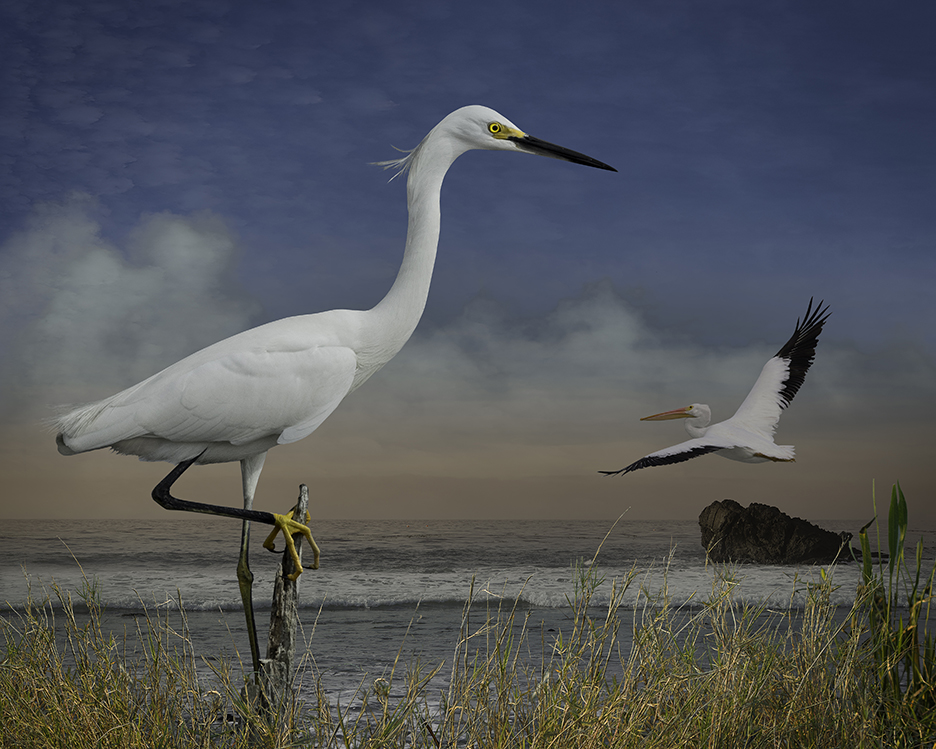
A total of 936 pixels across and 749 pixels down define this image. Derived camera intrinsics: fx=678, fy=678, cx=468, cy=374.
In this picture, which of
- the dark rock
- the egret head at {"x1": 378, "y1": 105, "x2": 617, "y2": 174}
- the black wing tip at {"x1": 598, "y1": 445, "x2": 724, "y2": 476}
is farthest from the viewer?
the dark rock

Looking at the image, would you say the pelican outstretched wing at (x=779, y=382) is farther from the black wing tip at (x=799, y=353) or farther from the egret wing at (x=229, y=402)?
the egret wing at (x=229, y=402)

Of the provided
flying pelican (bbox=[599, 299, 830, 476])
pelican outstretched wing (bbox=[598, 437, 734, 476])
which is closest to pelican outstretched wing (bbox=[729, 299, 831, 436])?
flying pelican (bbox=[599, 299, 830, 476])

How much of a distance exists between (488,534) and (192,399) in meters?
19.6

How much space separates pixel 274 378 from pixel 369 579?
10757 mm

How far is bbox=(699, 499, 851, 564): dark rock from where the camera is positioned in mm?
13805

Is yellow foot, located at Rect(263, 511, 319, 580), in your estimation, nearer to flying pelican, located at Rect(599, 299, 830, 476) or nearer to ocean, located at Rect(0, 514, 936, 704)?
ocean, located at Rect(0, 514, 936, 704)

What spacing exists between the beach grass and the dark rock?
11.6m

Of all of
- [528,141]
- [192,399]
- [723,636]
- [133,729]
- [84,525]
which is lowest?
→ [84,525]

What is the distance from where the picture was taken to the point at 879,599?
9.39ft

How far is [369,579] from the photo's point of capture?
12.8 m

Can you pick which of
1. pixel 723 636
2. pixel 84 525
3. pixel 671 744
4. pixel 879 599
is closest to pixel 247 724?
pixel 671 744

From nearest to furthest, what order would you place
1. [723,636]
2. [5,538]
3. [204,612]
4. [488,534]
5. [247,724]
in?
[247,724] < [723,636] < [204,612] < [5,538] < [488,534]

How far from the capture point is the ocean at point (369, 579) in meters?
7.27

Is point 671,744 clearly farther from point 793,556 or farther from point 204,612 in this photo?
point 793,556
